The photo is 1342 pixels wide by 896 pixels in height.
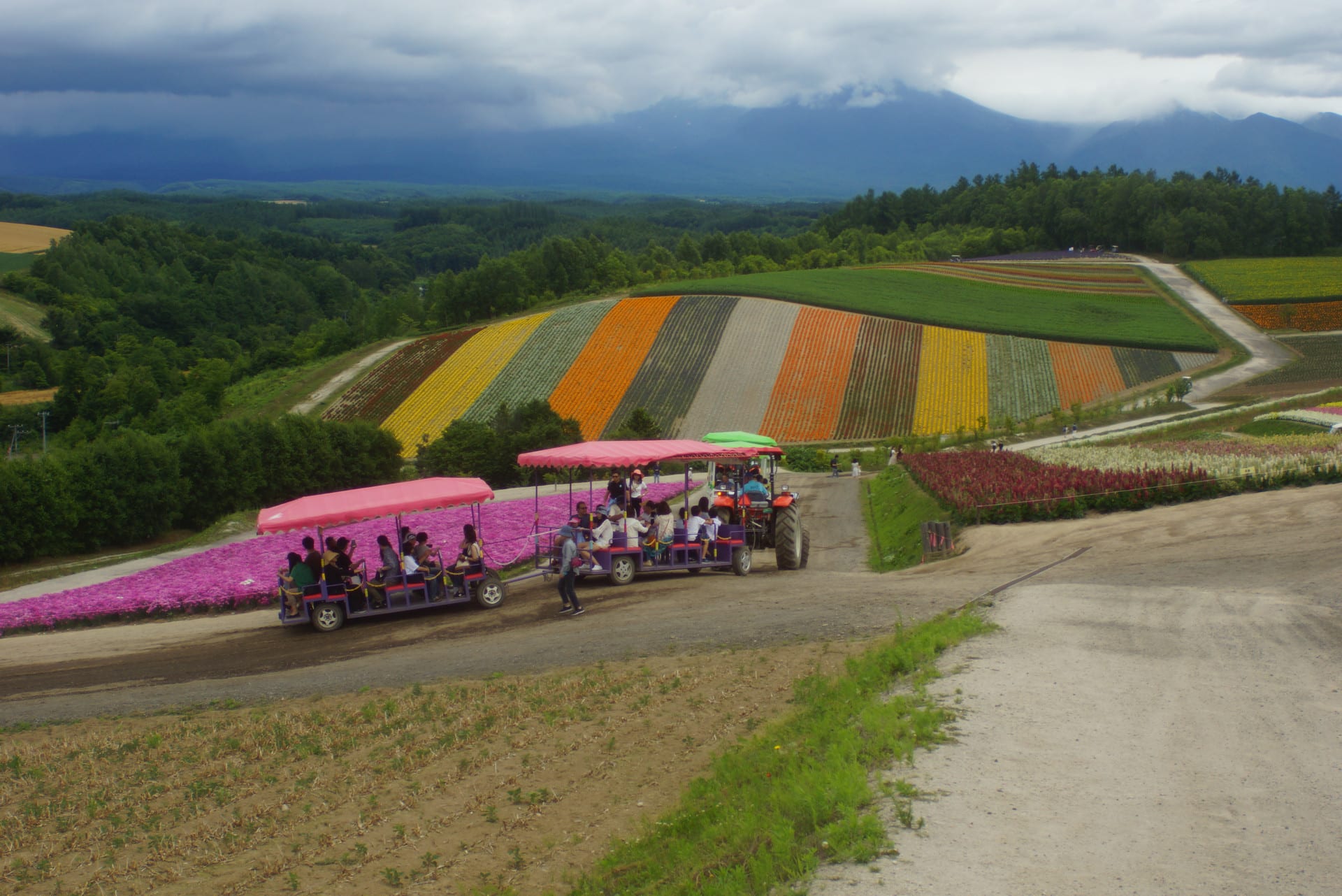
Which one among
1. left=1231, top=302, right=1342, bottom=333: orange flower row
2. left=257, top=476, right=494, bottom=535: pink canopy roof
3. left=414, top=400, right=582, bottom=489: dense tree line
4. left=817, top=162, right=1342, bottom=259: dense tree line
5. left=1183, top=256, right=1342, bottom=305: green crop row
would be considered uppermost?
left=817, top=162, right=1342, bottom=259: dense tree line

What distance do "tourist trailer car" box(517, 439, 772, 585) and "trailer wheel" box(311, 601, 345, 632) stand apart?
4746 millimetres

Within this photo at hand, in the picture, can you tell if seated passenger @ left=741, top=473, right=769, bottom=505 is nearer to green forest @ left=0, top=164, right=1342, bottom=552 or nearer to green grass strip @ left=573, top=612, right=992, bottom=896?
green grass strip @ left=573, top=612, right=992, bottom=896

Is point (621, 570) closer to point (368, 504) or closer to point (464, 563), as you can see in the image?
point (464, 563)

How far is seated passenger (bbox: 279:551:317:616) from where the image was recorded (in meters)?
19.4

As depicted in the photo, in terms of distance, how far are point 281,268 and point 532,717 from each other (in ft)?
592

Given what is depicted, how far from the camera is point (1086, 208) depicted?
146000 millimetres

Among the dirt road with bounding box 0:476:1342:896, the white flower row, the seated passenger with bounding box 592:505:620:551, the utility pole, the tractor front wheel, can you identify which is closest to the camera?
the dirt road with bounding box 0:476:1342:896

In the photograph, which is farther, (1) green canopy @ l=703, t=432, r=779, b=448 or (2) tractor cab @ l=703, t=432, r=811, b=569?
(1) green canopy @ l=703, t=432, r=779, b=448

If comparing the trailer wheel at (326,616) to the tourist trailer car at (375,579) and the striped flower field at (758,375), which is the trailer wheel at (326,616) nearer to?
the tourist trailer car at (375,579)

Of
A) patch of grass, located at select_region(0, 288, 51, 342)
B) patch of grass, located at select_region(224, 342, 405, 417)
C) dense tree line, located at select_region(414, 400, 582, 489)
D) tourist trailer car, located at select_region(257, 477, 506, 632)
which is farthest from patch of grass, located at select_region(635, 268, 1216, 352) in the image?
patch of grass, located at select_region(0, 288, 51, 342)

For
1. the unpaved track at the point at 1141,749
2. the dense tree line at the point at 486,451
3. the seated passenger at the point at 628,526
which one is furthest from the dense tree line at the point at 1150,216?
the unpaved track at the point at 1141,749

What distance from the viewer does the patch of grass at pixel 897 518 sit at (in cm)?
2683

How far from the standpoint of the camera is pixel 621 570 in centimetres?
2262

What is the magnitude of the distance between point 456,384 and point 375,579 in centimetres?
5460
